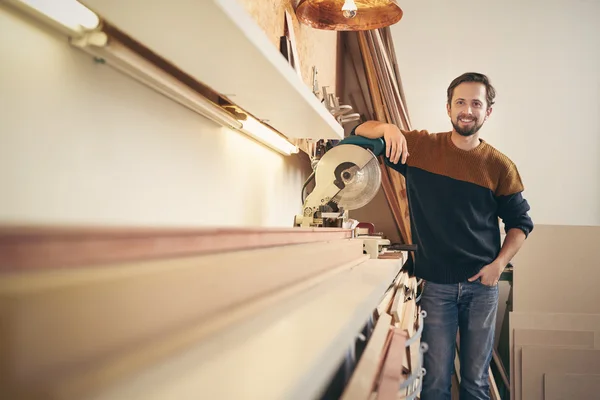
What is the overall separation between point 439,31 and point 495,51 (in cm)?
61

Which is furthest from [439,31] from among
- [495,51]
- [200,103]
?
[200,103]

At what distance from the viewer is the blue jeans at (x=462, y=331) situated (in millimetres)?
2588

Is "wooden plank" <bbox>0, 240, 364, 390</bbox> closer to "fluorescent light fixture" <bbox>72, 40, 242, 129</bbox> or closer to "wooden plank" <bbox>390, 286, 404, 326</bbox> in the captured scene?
"fluorescent light fixture" <bbox>72, 40, 242, 129</bbox>

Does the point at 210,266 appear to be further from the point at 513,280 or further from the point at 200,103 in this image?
the point at 513,280

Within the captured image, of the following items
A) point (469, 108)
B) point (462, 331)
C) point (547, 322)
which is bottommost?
point (547, 322)

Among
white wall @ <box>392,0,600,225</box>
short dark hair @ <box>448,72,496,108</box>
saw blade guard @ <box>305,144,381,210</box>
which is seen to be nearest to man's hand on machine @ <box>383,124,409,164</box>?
saw blade guard @ <box>305,144,381,210</box>

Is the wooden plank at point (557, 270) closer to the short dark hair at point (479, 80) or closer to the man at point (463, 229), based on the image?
the man at point (463, 229)

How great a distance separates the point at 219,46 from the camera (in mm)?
1161

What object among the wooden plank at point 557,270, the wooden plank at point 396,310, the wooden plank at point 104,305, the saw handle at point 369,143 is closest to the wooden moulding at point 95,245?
the wooden plank at point 104,305

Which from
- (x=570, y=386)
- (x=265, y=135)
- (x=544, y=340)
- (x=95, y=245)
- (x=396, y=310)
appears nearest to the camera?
(x=95, y=245)

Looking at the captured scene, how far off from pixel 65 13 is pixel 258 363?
2.74ft

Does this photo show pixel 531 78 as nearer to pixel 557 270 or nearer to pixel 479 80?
pixel 557 270

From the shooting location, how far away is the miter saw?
2490 mm

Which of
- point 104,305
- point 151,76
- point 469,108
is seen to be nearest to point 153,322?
point 104,305
